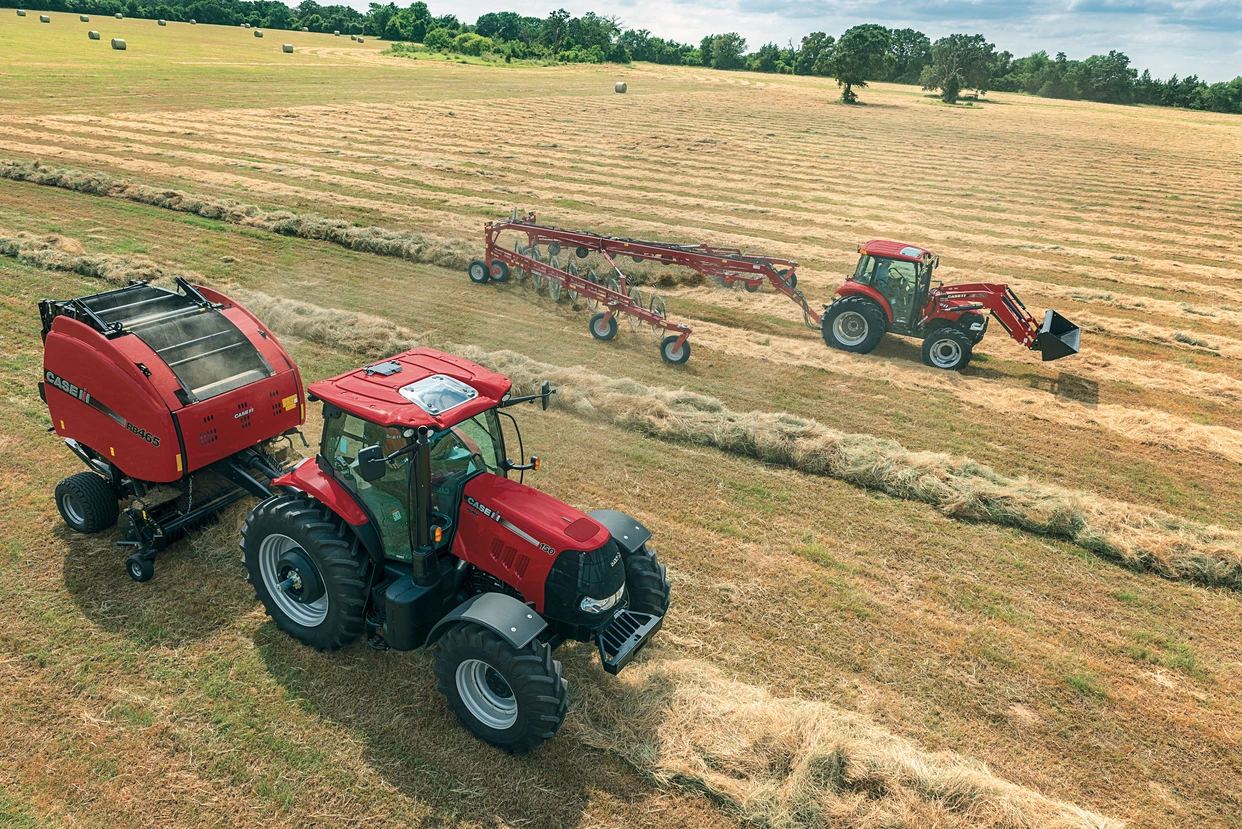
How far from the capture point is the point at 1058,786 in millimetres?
5602

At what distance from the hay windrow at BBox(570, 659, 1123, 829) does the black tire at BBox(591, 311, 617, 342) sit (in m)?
9.09

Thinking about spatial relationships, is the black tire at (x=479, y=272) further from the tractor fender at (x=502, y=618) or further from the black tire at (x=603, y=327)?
the tractor fender at (x=502, y=618)

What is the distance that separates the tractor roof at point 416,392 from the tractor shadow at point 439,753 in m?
2.24

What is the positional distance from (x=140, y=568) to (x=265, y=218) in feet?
50.5

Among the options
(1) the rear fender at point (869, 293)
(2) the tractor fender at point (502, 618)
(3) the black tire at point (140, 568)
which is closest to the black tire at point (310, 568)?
(2) the tractor fender at point (502, 618)

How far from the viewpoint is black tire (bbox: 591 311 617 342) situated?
14.4 metres

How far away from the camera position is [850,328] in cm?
1466

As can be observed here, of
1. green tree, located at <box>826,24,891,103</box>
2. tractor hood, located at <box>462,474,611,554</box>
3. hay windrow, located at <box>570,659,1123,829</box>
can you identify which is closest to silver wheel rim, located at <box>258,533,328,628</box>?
tractor hood, located at <box>462,474,611,554</box>

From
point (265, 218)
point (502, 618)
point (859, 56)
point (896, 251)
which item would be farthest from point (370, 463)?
point (859, 56)

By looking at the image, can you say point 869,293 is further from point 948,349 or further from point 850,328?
point 948,349

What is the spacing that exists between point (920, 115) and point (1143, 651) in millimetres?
60670

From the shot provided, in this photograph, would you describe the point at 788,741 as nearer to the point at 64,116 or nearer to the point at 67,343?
the point at 67,343

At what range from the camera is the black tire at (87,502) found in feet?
24.5

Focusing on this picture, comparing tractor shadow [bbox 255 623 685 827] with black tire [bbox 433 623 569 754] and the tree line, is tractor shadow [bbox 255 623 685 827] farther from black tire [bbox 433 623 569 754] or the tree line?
the tree line
